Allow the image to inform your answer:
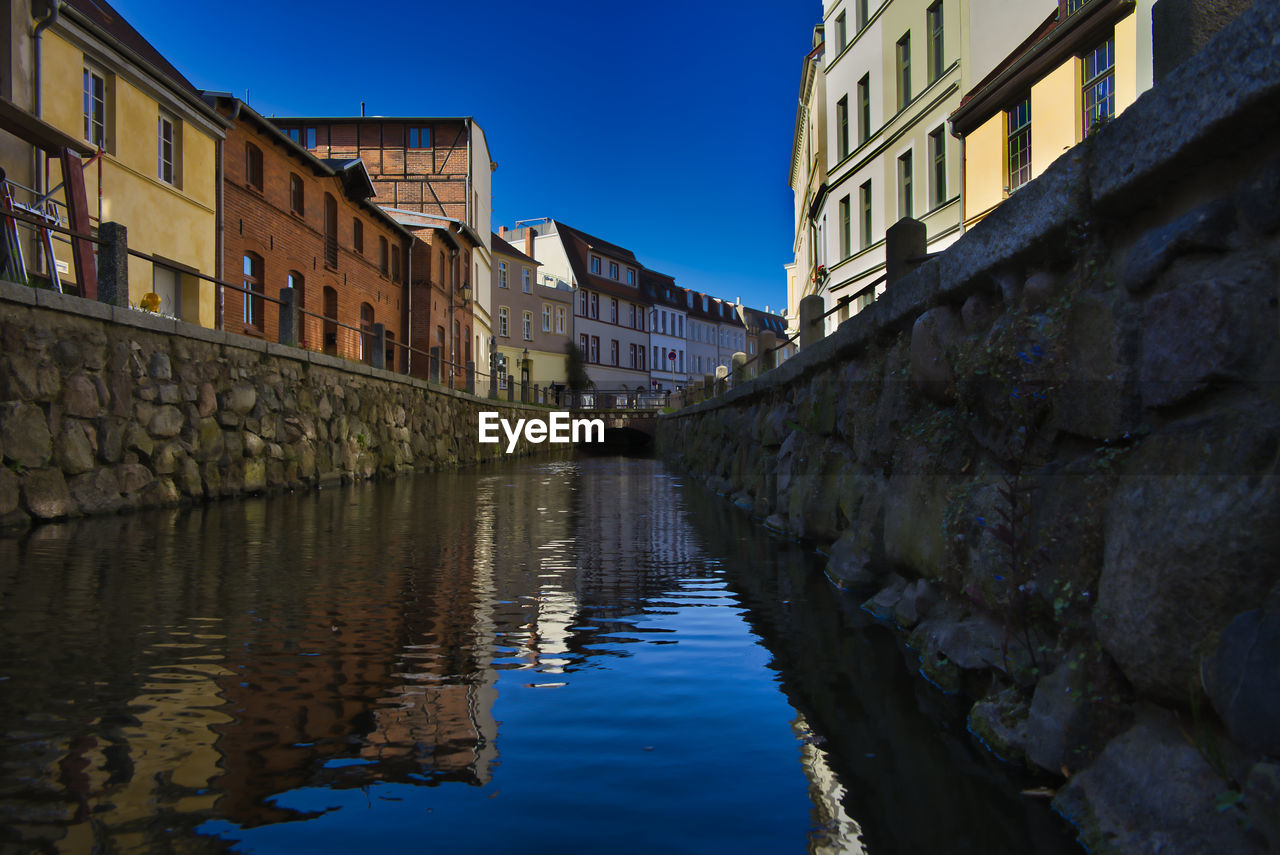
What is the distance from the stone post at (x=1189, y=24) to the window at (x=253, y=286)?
1941 cm

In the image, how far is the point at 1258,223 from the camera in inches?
81.7

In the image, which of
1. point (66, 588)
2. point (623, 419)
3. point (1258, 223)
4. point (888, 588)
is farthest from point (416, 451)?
point (623, 419)

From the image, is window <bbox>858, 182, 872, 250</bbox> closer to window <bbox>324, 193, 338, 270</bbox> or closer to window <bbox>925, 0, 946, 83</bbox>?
window <bbox>925, 0, 946, 83</bbox>

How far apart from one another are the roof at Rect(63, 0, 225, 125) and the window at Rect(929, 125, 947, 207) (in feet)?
50.7

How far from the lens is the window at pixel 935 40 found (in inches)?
767

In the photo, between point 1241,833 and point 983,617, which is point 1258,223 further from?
point 983,617

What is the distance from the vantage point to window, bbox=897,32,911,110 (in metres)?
21.1

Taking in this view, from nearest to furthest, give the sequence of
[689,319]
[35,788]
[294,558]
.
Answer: [35,788] < [294,558] < [689,319]

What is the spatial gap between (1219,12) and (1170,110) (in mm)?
384

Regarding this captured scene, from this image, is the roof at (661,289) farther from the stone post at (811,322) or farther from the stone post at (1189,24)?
the stone post at (1189,24)

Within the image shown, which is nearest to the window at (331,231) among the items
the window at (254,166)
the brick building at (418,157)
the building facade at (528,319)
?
the window at (254,166)

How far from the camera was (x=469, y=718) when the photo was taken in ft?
9.91

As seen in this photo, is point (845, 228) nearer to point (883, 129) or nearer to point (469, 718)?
point (883, 129)

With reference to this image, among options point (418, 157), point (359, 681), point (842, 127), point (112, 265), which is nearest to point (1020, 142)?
point (842, 127)
